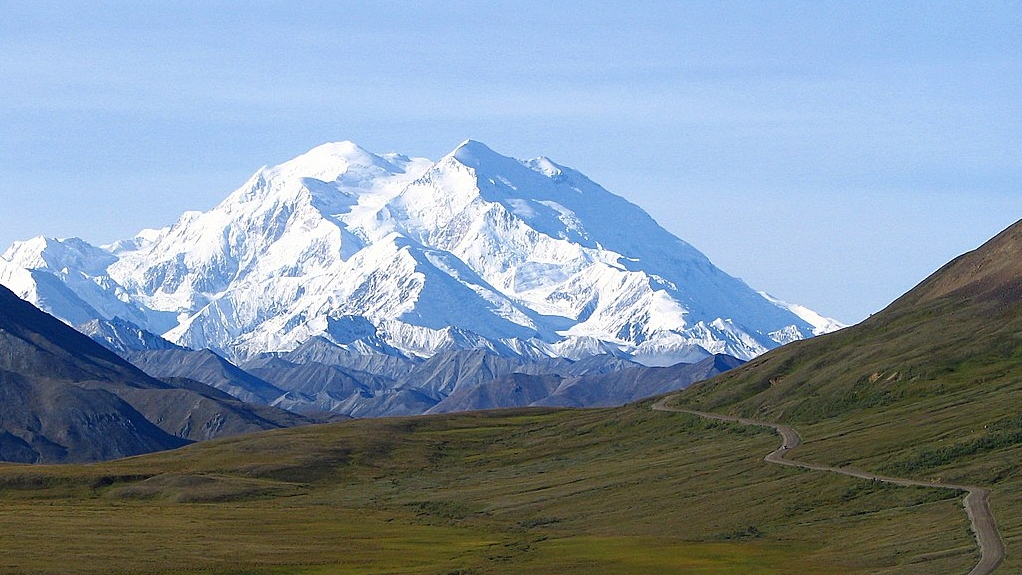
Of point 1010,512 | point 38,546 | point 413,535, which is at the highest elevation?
point 38,546

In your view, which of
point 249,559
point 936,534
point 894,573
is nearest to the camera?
point 894,573

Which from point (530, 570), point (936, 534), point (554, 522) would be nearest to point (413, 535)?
point (554, 522)

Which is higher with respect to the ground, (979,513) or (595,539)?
(595,539)

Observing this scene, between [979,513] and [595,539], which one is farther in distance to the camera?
[595,539]

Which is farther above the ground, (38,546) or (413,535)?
(38,546)

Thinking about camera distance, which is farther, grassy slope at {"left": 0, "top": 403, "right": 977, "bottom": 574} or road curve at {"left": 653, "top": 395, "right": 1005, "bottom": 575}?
grassy slope at {"left": 0, "top": 403, "right": 977, "bottom": 574}

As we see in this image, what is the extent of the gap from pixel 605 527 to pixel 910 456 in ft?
116

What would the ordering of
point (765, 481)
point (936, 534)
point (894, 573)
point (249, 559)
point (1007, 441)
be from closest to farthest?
1. point (894, 573)
2. point (936, 534)
3. point (249, 559)
4. point (1007, 441)
5. point (765, 481)

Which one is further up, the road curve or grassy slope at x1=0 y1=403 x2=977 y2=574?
grassy slope at x1=0 y1=403 x2=977 y2=574

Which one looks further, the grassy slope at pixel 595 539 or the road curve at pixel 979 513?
the grassy slope at pixel 595 539

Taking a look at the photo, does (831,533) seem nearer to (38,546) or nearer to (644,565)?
(644,565)

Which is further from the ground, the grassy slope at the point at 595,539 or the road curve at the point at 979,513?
the grassy slope at the point at 595,539

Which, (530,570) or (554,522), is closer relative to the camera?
(530,570)

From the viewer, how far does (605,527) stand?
610 ft
